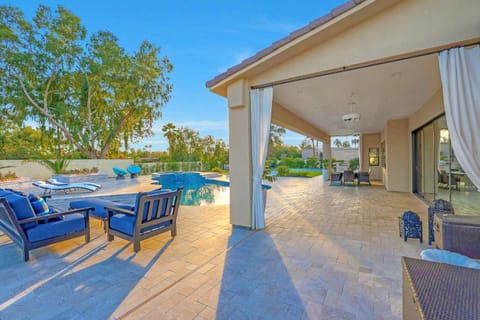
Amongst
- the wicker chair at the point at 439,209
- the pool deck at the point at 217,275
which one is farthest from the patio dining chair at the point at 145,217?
the wicker chair at the point at 439,209

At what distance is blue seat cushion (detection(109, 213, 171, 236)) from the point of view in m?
3.56

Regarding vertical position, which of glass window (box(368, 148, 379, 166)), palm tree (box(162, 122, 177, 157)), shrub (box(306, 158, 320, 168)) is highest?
palm tree (box(162, 122, 177, 157))

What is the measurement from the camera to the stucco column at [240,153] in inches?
182

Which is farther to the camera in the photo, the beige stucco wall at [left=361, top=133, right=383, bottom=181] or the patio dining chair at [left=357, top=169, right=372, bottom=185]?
the beige stucco wall at [left=361, top=133, right=383, bottom=181]

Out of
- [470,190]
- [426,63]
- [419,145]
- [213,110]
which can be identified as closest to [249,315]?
[426,63]

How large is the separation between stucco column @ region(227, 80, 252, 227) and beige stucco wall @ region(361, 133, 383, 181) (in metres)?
12.2

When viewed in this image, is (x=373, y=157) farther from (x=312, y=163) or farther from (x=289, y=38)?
(x=289, y=38)

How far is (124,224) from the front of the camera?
3.60 m

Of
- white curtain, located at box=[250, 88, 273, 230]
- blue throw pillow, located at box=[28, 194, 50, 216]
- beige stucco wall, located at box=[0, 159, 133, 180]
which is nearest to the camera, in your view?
blue throw pillow, located at box=[28, 194, 50, 216]

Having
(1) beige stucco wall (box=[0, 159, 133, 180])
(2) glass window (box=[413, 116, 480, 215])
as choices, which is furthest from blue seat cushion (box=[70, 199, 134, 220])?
(1) beige stucco wall (box=[0, 159, 133, 180])

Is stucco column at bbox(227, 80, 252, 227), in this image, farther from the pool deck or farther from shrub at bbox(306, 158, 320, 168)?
shrub at bbox(306, 158, 320, 168)

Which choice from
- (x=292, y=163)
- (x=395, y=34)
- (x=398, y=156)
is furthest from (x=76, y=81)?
(x=292, y=163)

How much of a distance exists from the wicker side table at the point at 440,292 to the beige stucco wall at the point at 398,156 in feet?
30.4

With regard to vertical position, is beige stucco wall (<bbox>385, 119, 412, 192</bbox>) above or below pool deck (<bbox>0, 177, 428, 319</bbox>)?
above
